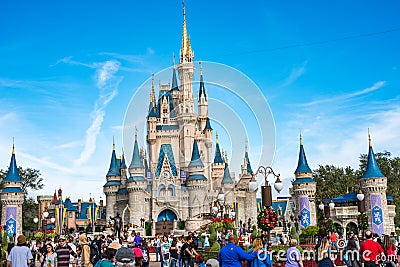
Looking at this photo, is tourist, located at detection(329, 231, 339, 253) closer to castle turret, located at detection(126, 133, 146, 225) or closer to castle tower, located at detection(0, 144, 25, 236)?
castle tower, located at detection(0, 144, 25, 236)

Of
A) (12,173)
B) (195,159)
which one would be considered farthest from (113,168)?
(12,173)

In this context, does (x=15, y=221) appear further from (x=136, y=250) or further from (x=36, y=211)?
(x=136, y=250)

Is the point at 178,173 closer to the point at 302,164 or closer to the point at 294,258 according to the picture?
the point at 302,164

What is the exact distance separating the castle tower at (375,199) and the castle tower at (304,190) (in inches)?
256

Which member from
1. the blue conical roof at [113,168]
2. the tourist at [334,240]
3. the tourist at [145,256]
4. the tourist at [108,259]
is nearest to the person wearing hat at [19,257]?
the tourist at [108,259]

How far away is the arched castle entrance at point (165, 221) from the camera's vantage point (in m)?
57.8

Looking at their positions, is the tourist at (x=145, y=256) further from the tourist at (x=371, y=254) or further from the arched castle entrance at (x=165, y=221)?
the arched castle entrance at (x=165, y=221)

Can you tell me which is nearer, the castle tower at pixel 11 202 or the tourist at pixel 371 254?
the tourist at pixel 371 254

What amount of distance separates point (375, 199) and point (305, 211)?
7320 millimetres

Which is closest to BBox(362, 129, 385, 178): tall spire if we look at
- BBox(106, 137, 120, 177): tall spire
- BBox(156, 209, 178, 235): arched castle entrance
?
BBox(156, 209, 178, 235): arched castle entrance

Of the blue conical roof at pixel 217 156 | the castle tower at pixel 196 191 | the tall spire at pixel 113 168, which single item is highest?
the blue conical roof at pixel 217 156

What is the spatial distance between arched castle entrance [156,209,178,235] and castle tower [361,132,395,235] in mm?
23029

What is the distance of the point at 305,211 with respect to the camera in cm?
4991

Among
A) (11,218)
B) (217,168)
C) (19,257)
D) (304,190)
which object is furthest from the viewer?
(217,168)
